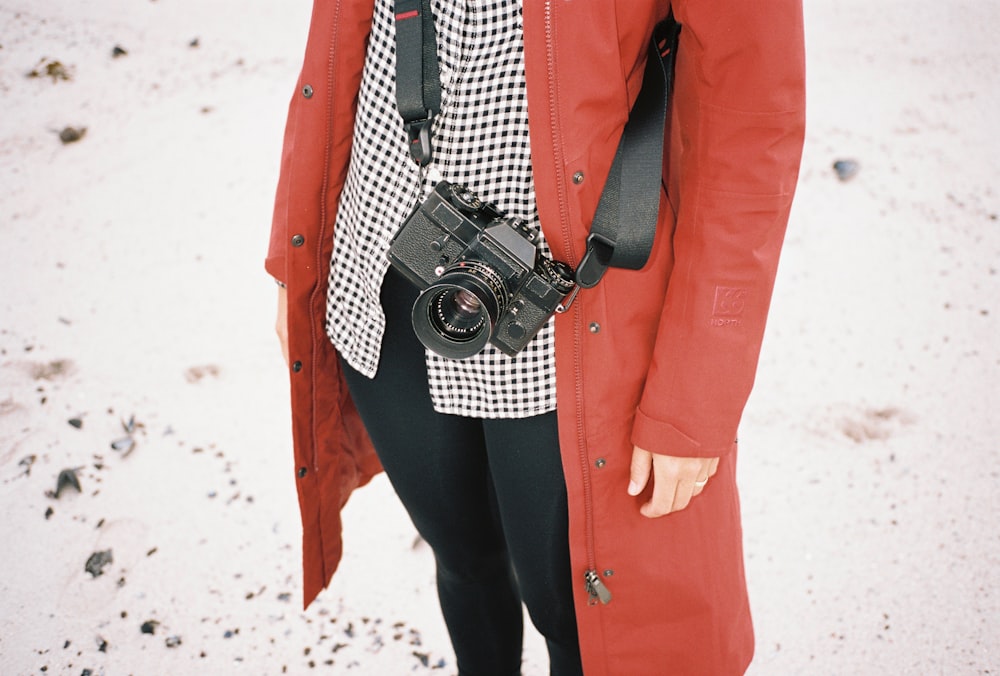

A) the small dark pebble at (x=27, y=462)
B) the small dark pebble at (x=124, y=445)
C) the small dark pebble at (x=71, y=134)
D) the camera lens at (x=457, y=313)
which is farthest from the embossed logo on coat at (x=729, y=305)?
the small dark pebble at (x=71, y=134)

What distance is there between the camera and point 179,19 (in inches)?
108

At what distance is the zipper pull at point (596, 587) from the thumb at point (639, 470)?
0.36ft

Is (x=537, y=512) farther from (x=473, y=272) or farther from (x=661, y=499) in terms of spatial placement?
(x=473, y=272)

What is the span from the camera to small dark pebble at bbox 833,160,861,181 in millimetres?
2264

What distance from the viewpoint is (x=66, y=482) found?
1637 millimetres

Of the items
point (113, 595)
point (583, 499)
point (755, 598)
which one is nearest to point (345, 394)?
point (583, 499)

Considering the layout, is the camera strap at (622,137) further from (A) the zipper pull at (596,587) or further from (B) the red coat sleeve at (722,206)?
(A) the zipper pull at (596,587)

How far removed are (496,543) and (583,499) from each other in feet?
0.79

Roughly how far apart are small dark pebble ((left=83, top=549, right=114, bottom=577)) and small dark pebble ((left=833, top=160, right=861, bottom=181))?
7.81ft

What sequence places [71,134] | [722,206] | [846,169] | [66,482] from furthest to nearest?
1. [71,134]
2. [846,169]
3. [66,482]
4. [722,206]

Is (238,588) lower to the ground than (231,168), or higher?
lower

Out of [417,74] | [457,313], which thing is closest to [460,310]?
[457,313]

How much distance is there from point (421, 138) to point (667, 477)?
0.45 metres

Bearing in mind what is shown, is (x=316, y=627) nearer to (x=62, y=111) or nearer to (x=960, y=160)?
(x=62, y=111)
